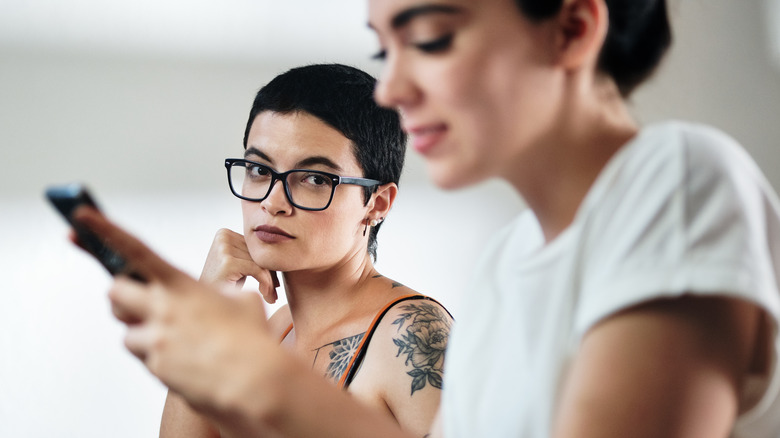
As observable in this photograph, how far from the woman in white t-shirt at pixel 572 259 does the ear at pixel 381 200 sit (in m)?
0.91

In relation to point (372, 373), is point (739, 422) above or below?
below

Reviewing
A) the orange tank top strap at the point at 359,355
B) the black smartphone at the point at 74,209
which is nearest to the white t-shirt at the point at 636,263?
the black smartphone at the point at 74,209

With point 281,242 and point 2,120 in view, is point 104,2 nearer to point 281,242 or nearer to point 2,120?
point 2,120

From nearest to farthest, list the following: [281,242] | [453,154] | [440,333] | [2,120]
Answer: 1. [453,154]
2. [440,333]
3. [281,242]
4. [2,120]

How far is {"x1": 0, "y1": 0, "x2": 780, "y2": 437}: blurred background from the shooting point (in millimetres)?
2406

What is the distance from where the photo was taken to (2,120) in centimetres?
246

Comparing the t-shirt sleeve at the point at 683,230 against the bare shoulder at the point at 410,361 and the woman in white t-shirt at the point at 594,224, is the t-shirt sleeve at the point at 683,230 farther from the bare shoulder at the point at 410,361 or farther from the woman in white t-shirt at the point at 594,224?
the bare shoulder at the point at 410,361

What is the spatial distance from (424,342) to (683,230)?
2.84ft

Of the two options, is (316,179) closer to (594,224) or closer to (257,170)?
(257,170)

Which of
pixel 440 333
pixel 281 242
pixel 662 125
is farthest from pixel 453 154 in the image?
pixel 281 242

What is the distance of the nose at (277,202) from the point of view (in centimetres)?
145

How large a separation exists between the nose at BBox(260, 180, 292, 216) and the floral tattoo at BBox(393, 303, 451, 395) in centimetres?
32

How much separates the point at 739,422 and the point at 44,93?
8.16ft

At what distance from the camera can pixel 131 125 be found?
2.50 metres
